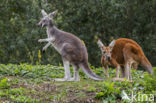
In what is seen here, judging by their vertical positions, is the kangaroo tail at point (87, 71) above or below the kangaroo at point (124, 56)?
below

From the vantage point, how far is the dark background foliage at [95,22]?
64.1ft

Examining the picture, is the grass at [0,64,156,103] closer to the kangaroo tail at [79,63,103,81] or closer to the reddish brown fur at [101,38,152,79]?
the kangaroo tail at [79,63,103,81]

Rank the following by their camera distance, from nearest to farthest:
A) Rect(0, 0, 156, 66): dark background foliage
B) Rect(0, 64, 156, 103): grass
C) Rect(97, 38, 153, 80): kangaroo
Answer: Rect(0, 64, 156, 103): grass → Rect(97, 38, 153, 80): kangaroo → Rect(0, 0, 156, 66): dark background foliage

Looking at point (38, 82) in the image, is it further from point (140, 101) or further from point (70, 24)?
point (70, 24)

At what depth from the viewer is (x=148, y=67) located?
27.9ft

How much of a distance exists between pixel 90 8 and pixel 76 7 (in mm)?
1028

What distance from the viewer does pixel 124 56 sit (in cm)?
847

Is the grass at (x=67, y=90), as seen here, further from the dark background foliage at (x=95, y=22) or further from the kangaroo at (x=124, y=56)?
the dark background foliage at (x=95, y=22)

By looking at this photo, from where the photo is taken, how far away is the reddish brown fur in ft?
27.7

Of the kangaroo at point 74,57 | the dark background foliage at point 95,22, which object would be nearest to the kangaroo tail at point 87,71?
the kangaroo at point 74,57

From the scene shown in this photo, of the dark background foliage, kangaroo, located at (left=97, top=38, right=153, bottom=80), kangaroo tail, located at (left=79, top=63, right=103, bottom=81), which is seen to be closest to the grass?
kangaroo tail, located at (left=79, top=63, right=103, bottom=81)

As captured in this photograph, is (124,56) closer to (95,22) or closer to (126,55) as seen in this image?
(126,55)

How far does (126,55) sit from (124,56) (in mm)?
78

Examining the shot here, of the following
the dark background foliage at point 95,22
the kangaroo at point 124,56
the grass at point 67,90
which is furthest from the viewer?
the dark background foliage at point 95,22
